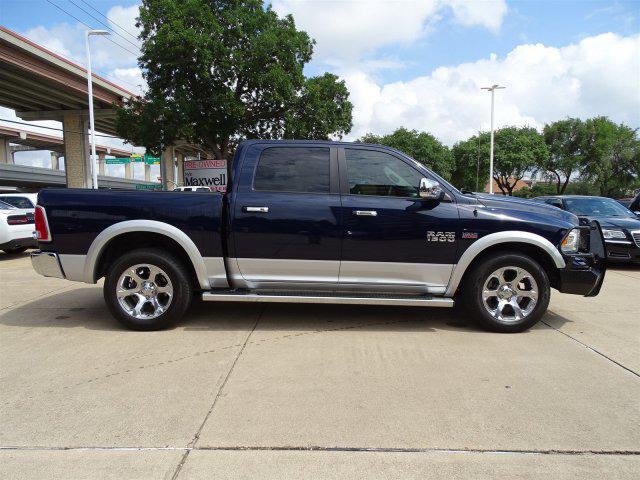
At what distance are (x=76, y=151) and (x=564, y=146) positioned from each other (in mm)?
40155

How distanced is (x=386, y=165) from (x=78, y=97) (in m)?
33.7

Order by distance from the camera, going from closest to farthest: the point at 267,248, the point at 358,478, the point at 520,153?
the point at 358,478 → the point at 267,248 → the point at 520,153

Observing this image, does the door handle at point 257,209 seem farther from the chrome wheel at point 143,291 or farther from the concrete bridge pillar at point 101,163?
the concrete bridge pillar at point 101,163

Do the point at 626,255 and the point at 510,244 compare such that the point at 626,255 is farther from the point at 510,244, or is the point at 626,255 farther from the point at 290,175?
the point at 290,175

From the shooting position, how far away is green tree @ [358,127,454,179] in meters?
51.2

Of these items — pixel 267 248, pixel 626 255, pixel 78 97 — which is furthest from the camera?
pixel 78 97

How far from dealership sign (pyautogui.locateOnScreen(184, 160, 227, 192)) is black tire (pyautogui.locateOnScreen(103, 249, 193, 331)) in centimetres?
1650

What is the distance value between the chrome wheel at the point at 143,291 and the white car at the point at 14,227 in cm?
716

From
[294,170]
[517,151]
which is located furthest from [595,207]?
[517,151]

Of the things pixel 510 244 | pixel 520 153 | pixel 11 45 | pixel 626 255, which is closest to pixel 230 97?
pixel 11 45

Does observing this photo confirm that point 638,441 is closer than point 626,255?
Yes

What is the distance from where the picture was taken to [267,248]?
4.77 meters

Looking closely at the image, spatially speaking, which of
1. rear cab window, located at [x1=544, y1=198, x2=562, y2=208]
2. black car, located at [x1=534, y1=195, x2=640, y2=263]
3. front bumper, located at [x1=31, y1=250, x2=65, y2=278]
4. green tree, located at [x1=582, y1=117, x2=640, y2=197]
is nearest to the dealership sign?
rear cab window, located at [x1=544, y1=198, x2=562, y2=208]

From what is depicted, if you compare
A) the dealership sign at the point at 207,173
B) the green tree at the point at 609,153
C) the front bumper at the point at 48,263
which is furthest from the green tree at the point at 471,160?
the front bumper at the point at 48,263
